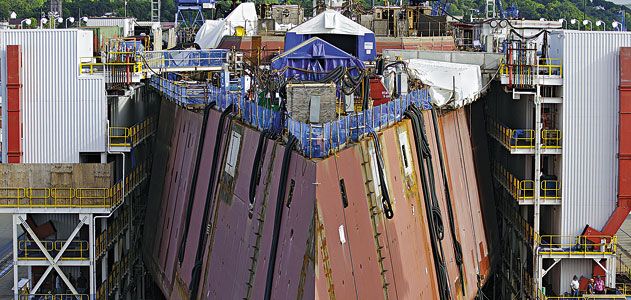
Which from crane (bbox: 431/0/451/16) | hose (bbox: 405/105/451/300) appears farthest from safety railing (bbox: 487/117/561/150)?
crane (bbox: 431/0/451/16)

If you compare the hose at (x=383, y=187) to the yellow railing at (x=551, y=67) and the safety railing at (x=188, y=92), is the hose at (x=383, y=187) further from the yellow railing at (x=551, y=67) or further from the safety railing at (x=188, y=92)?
the yellow railing at (x=551, y=67)

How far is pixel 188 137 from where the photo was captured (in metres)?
52.3

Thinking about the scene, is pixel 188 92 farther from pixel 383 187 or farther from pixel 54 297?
pixel 383 187

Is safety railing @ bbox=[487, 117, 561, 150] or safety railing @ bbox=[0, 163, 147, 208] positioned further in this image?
safety railing @ bbox=[487, 117, 561, 150]

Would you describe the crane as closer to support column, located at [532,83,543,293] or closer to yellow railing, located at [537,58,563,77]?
yellow railing, located at [537,58,563,77]

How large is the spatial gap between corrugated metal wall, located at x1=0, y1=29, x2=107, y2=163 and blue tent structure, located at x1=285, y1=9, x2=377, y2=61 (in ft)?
47.4

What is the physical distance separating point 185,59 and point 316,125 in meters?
31.2

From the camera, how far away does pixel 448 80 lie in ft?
171

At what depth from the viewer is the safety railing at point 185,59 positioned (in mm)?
62812

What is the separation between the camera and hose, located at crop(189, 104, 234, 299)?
43438 mm

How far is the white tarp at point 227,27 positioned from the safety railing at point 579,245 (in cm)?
3392

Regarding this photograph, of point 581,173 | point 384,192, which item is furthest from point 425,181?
point 581,173

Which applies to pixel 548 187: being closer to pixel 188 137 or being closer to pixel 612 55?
pixel 612 55

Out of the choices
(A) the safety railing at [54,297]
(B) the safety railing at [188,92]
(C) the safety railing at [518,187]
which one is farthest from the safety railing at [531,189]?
(A) the safety railing at [54,297]
